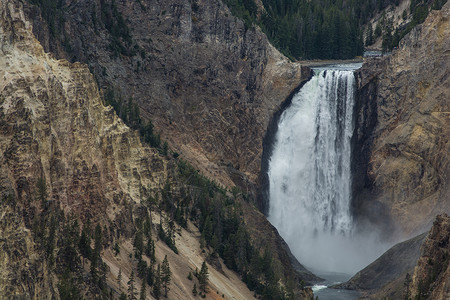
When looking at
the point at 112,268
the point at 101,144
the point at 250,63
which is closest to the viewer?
the point at 112,268

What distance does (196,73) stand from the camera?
121938 millimetres

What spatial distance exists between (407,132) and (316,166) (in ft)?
52.7

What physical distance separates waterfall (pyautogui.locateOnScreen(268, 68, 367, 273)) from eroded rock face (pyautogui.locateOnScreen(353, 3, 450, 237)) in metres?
2.61

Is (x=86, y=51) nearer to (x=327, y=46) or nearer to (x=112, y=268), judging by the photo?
(x=112, y=268)

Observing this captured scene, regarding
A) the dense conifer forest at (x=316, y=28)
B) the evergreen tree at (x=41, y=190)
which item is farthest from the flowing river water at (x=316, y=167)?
the evergreen tree at (x=41, y=190)

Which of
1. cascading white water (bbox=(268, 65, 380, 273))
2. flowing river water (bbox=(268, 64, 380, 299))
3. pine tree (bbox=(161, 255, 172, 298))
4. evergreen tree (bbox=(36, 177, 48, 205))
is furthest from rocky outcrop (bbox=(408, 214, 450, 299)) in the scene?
cascading white water (bbox=(268, 65, 380, 273))

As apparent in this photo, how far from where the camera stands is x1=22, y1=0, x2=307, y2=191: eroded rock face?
4469 inches

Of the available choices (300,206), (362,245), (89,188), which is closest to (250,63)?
(300,206)

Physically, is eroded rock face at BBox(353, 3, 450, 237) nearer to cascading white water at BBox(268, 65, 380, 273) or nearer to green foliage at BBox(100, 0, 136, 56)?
cascading white water at BBox(268, 65, 380, 273)

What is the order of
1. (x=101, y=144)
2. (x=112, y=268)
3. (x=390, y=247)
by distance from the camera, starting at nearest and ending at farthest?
(x=112, y=268), (x=101, y=144), (x=390, y=247)

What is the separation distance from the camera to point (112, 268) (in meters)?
Result: 77.4

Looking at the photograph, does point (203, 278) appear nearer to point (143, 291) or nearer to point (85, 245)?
point (143, 291)

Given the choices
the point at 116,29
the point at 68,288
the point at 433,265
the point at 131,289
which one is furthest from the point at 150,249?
the point at 116,29

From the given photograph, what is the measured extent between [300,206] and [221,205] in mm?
26402
